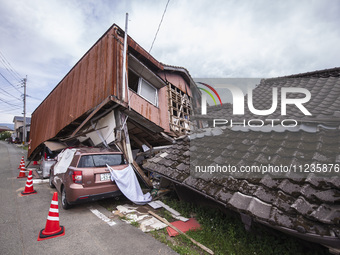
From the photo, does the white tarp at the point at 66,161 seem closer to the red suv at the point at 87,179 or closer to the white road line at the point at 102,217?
the red suv at the point at 87,179

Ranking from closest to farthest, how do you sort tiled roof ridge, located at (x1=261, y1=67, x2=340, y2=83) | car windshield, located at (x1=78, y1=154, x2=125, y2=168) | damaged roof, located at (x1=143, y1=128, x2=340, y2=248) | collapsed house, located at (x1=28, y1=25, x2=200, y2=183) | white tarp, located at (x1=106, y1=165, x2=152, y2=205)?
damaged roof, located at (x1=143, y1=128, x2=340, y2=248), tiled roof ridge, located at (x1=261, y1=67, x2=340, y2=83), car windshield, located at (x1=78, y1=154, x2=125, y2=168), white tarp, located at (x1=106, y1=165, x2=152, y2=205), collapsed house, located at (x1=28, y1=25, x2=200, y2=183)

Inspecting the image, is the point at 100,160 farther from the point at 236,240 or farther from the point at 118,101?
the point at 236,240

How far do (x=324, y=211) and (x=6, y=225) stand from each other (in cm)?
607

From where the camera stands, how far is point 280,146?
3.33 metres

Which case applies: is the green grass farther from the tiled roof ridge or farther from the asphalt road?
the tiled roof ridge

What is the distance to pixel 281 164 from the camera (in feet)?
9.53

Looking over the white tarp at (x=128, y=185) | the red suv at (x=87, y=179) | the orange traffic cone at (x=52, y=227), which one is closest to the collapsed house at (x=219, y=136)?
the white tarp at (x=128, y=185)

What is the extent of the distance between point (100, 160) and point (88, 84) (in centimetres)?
510

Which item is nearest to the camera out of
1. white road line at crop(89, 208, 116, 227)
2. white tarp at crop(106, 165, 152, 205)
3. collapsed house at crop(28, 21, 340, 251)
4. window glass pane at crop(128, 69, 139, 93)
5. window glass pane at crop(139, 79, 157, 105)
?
collapsed house at crop(28, 21, 340, 251)

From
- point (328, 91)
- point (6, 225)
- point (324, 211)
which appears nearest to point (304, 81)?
point (328, 91)

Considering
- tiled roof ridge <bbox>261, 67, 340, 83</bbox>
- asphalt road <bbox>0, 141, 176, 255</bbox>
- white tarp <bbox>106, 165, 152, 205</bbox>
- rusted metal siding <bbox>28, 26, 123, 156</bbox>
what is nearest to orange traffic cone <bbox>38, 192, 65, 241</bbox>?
asphalt road <bbox>0, 141, 176, 255</bbox>

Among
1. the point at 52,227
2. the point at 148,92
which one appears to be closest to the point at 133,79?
the point at 148,92

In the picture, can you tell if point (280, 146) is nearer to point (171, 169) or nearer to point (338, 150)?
point (338, 150)

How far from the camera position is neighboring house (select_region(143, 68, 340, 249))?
2.17 metres
